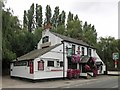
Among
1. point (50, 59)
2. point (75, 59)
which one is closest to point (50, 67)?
point (50, 59)

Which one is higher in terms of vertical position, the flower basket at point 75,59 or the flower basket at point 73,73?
the flower basket at point 75,59

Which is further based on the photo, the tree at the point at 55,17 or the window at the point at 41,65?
the tree at the point at 55,17

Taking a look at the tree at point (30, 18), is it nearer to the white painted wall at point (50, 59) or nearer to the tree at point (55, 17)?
the tree at point (55, 17)

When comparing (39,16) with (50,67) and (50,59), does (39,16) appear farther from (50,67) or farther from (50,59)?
(50,67)

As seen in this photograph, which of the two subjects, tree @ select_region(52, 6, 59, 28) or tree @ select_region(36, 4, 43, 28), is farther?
tree @ select_region(52, 6, 59, 28)

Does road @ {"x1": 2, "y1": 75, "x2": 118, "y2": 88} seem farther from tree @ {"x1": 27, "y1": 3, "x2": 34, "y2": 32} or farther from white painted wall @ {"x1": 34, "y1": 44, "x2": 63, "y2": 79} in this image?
tree @ {"x1": 27, "y1": 3, "x2": 34, "y2": 32}

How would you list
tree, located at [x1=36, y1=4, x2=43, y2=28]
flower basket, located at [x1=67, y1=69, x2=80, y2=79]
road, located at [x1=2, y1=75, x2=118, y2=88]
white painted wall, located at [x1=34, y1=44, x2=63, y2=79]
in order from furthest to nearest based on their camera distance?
1. tree, located at [x1=36, y1=4, x2=43, y2=28]
2. flower basket, located at [x1=67, y1=69, x2=80, y2=79]
3. white painted wall, located at [x1=34, y1=44, x2=63, y2=79]
4. road, located at [x1=2, y1=75, x2=118, y2=88]

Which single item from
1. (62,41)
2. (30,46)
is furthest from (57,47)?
(30,46)

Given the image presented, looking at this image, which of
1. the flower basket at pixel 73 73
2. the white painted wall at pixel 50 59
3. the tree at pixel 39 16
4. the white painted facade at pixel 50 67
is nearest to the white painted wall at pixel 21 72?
the white painted facade at pixel 50 67

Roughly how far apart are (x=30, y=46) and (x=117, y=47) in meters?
39.0

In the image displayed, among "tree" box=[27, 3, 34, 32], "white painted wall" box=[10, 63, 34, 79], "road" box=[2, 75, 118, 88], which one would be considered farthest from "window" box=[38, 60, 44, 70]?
"tree" box=[27, 3, 34, 32]

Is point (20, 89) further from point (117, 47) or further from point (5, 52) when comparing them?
point (117, 47)

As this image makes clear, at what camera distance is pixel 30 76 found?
29031mm

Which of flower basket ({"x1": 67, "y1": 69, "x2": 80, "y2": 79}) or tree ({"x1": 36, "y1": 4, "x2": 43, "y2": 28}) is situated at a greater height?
tree ({"x1": 36, "y1": 4, "x2": 43, "y2": 28})
